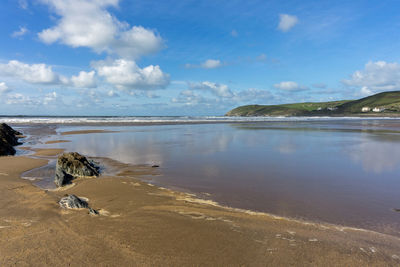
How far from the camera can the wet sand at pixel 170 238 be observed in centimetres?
390

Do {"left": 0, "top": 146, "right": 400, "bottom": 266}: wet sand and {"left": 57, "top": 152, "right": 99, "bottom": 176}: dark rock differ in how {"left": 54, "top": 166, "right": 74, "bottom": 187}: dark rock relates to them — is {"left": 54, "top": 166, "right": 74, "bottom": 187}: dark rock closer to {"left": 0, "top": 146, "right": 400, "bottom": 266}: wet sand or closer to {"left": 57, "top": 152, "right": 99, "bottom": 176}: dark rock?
{"left": 57, "top": 152, "right": 99, "bottom": 176}: dark rock

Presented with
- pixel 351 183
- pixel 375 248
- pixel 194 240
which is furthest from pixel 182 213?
pixel 351 183

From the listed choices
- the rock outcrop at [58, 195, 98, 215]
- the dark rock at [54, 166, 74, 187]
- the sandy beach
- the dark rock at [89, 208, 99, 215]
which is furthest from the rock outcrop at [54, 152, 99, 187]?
the dark rock at [89, 208, 99, 215]

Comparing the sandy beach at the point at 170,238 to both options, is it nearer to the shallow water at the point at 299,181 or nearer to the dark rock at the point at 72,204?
the dark rock at the point at 72,204

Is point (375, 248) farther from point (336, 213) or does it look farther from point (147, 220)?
point (147, 220)

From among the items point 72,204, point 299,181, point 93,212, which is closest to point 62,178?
point 72,204

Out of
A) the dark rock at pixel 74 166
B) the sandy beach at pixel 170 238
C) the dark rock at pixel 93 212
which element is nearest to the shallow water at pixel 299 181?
the sandy beach at pixel 170 238

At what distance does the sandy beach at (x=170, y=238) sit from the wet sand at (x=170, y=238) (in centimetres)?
2

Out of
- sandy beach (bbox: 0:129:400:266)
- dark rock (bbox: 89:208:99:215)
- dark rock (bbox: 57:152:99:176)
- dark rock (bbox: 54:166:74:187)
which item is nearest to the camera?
sandy beach (bbox: 0:129:400:266)

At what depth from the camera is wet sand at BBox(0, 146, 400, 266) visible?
3902 mm

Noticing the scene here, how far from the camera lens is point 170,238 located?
452 cm

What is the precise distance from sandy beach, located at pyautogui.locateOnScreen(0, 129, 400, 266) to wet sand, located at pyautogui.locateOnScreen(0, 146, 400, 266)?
0.02 metres

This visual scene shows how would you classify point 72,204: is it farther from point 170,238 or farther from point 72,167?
point 72,167

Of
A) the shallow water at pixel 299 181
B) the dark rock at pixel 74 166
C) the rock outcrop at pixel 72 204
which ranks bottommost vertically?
the shallow water at pixel 299 181
